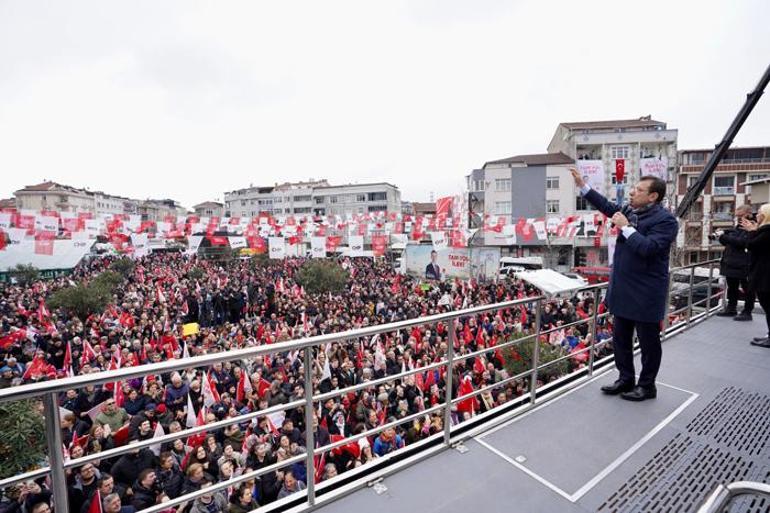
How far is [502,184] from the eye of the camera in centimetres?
3553

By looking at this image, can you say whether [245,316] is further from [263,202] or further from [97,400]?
[263,202]

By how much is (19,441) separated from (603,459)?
19.9 feet

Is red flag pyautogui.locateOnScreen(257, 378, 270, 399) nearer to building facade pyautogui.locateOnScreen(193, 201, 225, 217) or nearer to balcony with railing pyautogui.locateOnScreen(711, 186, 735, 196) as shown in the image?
balcony with railing pyautogui.locateOnScreen(711, 186, 735, 196)

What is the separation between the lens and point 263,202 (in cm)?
6975

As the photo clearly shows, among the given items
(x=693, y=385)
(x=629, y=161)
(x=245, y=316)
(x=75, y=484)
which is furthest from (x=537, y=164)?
(x=75, y=484)

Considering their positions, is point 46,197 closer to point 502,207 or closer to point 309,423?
point 502,207

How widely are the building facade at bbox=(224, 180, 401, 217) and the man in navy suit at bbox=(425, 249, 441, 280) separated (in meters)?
37.6

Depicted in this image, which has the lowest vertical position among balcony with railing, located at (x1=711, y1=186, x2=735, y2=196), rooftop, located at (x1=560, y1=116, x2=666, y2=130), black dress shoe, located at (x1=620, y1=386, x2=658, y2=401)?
black dress shoe, located at (x1=620, y1=386, x2=658, y2=401)

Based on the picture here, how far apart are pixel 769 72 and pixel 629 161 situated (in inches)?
1335

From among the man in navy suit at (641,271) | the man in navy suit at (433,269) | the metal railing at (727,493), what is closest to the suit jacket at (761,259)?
the man in navy suit at (641,271)

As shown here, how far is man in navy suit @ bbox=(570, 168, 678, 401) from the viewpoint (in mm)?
2889

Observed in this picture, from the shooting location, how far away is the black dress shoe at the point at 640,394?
3.32 m

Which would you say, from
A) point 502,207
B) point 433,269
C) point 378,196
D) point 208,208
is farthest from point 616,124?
point 208,208

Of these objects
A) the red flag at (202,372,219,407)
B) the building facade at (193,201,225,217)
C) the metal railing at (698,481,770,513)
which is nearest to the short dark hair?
the metal railing at (698,481,770,513)
